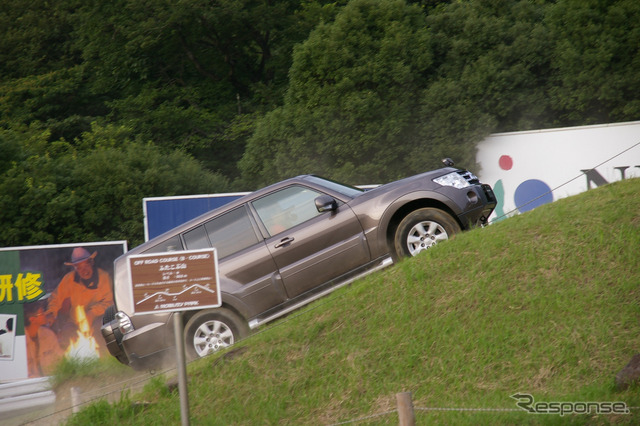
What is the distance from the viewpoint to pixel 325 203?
9.37 m

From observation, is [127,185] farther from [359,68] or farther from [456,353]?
[456,353]

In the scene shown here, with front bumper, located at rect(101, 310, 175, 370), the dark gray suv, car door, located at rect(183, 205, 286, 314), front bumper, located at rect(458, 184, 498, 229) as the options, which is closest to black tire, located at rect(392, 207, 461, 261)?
the dark gray suv

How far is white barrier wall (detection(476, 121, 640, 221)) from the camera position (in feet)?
50.6

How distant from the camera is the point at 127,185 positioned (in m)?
19.3

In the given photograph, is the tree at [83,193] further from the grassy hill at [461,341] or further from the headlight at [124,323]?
the grassy hill at [461,341]

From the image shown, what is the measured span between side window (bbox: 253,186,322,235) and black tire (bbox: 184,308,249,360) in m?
1.19

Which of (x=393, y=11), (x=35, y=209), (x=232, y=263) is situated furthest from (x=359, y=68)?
(x=232, y=263)

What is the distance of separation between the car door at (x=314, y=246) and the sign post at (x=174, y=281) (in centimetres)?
272

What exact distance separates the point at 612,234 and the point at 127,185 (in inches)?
537

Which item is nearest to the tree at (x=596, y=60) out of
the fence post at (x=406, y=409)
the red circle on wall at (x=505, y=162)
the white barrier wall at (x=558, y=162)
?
the white barrier wall at (x=558, y=162)

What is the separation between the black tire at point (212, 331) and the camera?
9.14 metres

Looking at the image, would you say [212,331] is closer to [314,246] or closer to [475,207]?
[314,246]

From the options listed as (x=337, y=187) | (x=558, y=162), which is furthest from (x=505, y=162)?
(x=337, y=187)

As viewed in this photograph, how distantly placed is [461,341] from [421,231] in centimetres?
215
